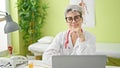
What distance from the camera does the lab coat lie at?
6.87 feet

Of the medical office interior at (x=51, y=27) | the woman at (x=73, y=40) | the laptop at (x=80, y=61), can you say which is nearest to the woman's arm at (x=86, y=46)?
the woman at (x=73, y=40)

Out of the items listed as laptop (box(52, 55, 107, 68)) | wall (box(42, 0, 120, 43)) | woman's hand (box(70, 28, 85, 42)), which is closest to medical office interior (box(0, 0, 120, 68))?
wall (box(42, 0, 120, 43))

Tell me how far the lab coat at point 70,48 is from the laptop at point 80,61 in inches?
25.4

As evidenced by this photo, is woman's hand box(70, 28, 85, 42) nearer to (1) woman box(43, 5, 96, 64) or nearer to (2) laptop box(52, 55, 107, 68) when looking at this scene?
(1) woman box(43, 5, 96, 64)

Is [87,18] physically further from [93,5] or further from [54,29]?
[54,29]

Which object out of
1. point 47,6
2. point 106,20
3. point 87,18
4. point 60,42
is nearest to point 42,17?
point 47,6

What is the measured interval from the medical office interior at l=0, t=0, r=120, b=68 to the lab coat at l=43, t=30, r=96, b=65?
116 cm

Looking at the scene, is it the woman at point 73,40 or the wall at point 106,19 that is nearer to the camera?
the woman at point 73,40

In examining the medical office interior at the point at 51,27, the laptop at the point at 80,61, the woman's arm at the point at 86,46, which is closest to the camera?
the laptop at the point at 80,61

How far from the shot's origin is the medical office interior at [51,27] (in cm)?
358

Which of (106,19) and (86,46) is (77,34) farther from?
(106,19)

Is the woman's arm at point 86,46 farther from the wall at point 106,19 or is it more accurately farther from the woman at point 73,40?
the wall at point 106,19

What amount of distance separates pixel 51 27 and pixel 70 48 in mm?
1914

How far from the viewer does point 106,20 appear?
12.1 feet
